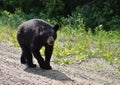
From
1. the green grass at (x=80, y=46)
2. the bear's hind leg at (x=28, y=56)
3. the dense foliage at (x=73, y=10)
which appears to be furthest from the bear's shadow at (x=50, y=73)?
the dense foliage at (x=73, y=10)

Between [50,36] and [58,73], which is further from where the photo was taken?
[58,73]

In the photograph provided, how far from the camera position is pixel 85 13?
19641 mm

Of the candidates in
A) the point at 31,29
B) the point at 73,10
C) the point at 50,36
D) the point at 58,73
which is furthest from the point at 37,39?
the point at 73,10

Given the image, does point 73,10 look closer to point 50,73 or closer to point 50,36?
point 50,73

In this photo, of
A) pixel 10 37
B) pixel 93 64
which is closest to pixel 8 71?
pixel 93 64

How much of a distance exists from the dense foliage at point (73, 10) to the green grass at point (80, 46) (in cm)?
340

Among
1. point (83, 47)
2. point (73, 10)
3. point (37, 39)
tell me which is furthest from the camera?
point (73, 10)

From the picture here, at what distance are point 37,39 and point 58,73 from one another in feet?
3.00

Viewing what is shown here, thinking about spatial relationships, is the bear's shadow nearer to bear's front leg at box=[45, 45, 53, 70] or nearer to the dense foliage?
bear's front leg at box=[45, 45, 53, 70]

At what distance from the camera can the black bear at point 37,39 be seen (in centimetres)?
907

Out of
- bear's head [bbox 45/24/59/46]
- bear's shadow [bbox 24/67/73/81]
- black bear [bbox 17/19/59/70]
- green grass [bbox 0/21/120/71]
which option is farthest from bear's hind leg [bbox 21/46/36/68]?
green grass [bbox 0/21/120/71]

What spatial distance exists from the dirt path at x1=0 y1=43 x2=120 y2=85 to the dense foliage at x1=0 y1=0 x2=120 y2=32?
24.3 ft

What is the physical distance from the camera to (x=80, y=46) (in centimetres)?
1242

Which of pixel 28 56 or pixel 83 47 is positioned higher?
pixel 28 56
